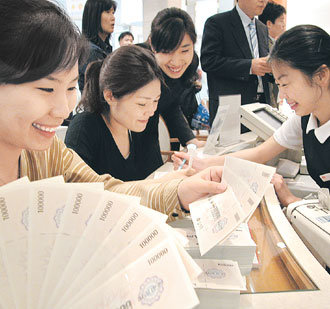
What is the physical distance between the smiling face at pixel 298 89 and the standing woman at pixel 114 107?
24.8 inches

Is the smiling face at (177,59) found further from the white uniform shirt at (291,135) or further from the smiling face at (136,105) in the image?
the white uniform shirt at (291,135)

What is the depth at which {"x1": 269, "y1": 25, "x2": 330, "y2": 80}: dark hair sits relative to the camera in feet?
4.85

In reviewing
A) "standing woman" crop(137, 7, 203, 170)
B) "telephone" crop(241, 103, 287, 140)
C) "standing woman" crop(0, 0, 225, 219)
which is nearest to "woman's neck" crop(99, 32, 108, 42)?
"standing woman" crop(137, 7, 203, 170)

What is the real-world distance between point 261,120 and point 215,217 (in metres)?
1.37

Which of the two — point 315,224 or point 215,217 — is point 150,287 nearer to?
point 215,217

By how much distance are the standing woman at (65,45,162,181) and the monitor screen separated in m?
0.78

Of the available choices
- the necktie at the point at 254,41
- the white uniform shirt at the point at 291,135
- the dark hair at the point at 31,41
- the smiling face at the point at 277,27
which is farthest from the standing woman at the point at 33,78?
the smiling face at the point at 277,27

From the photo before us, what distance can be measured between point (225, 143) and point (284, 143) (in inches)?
18.3

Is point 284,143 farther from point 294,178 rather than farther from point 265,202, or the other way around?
point 265,202

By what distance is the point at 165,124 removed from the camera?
291 cm

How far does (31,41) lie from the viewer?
769 millimetres

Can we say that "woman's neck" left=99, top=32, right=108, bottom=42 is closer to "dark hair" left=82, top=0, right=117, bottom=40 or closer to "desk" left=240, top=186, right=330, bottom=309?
"dark hair" left=82, top=0, right=117, bottom=40

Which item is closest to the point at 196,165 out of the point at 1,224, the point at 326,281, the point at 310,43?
the point at 310,43

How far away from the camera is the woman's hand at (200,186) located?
1014mm
